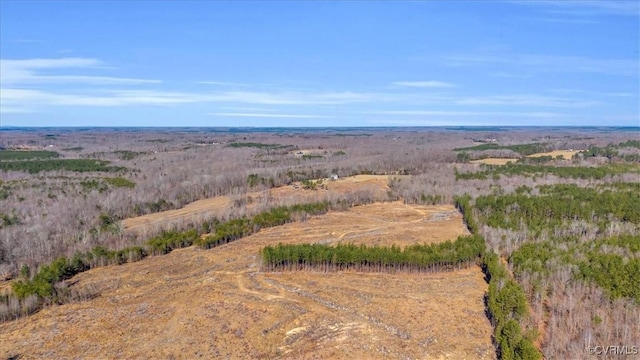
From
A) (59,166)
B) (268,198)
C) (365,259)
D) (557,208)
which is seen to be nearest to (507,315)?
(365,259)

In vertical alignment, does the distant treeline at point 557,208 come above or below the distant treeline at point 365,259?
above

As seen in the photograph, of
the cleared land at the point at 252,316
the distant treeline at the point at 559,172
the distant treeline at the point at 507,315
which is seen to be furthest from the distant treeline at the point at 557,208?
the distant treeline at the point at 559,172

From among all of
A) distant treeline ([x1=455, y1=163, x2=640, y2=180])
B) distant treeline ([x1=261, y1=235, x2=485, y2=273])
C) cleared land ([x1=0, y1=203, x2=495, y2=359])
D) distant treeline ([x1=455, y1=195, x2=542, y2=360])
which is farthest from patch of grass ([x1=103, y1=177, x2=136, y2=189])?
distant treeline ([x1=455, y1=195, x2=542, y2=360])

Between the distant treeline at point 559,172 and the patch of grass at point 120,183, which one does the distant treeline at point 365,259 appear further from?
the patch of grass at point 120,183

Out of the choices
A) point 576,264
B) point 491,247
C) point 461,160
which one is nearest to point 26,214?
point 491,247

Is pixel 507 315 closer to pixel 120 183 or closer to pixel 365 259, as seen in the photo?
pixel 365 259
